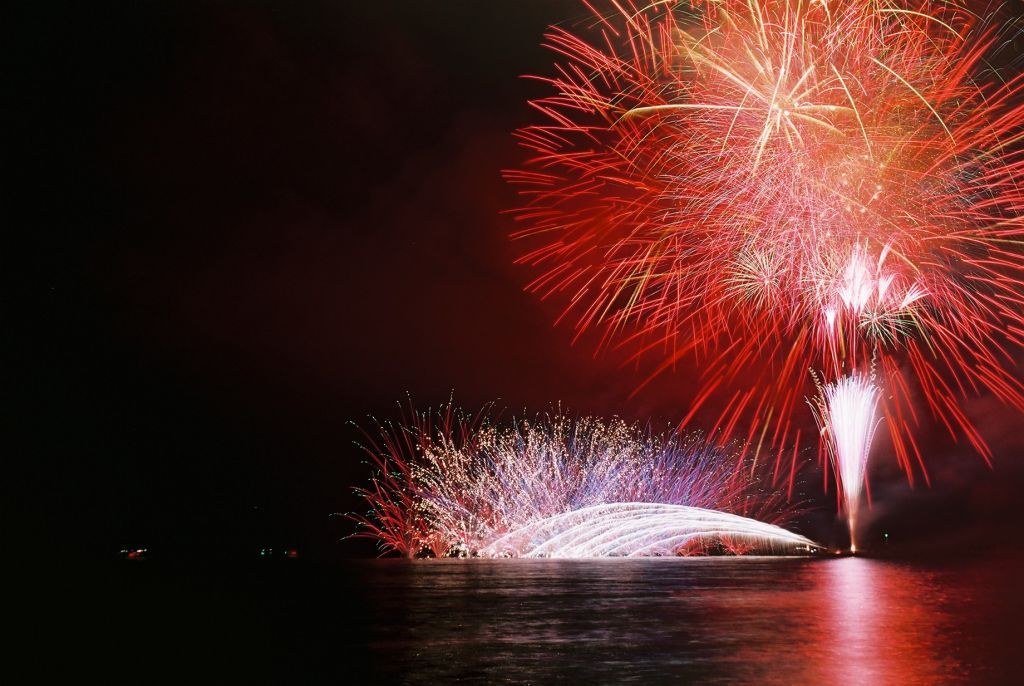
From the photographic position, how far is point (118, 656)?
1546cm

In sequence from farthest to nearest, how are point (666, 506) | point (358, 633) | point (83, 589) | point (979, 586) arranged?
point (666, 506), point (83, 589), point (979, 586), point (358, 633)

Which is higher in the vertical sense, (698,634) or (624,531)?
(624,531)

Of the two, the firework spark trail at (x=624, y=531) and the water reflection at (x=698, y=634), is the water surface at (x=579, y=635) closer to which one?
A: the water reflection at (x=698, y=634)

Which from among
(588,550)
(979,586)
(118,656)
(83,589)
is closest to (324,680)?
(118,656)

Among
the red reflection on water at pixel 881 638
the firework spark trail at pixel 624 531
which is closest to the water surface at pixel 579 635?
the red reflection on water at pixel 881 638

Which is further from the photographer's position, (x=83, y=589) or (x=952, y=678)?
(x=83, y=589)

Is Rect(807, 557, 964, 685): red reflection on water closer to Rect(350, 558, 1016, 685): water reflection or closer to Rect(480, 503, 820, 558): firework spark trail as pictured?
Rect(350, 558, 1016, 685): water reflection

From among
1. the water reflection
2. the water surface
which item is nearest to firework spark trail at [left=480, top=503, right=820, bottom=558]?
the water surface

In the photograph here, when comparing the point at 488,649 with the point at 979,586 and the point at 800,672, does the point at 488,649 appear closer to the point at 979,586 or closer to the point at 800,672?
the point at 800,672

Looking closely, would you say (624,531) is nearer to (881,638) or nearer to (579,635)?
(579,635)

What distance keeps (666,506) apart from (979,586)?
27.9 m

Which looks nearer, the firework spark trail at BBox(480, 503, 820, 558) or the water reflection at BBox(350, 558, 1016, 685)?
the water reflection at BBox(350, 558, 1016, 685)

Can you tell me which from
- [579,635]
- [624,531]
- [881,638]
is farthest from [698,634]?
[624,531]

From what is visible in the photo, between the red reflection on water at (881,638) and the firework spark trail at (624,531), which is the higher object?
the firework spark trail at (624,531)
